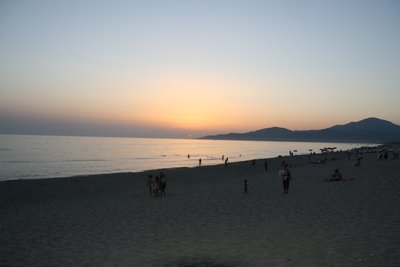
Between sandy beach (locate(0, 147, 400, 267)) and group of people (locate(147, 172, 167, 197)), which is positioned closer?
sandy beach (locate(0, 147, 400, 267))

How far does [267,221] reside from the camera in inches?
481

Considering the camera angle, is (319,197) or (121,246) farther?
(319,197)

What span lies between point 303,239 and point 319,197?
803cm

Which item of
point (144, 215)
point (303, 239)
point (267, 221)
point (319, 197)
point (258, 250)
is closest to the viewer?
point (258, 250)

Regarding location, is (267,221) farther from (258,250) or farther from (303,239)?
(258,250)

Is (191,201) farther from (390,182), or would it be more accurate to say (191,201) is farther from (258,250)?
(390,182)

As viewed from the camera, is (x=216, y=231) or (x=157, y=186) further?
(x=157, y=186)

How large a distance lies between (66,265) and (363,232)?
25.3 feet

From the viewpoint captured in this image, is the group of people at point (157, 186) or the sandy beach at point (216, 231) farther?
the group of people at point (157, 186)

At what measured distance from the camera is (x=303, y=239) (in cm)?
953

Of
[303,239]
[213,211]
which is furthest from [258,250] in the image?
[213,211]

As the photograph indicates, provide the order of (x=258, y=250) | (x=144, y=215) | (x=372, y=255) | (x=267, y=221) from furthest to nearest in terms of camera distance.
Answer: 1. (x=144, y=215)
2. (x=267, y=221)
3. (x=258, y=250)
4. (x=372, y=255)

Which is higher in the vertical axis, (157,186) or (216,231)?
(157,186)

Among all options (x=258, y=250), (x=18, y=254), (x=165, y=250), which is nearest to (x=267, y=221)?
(x=258, y=250)
